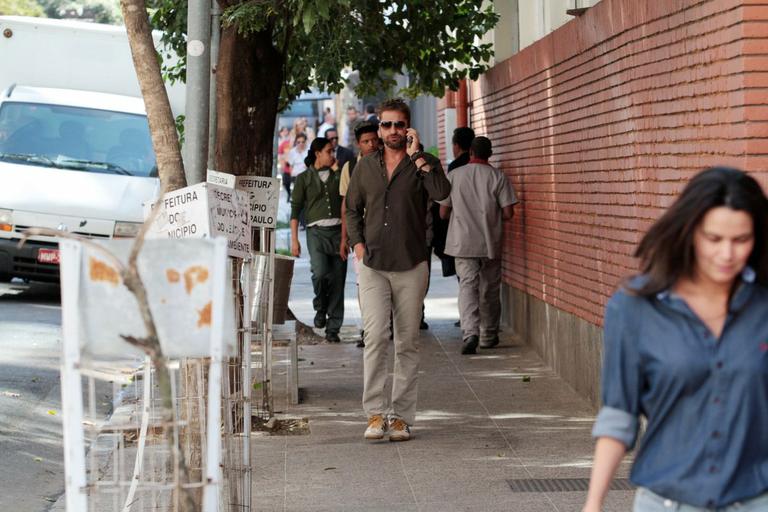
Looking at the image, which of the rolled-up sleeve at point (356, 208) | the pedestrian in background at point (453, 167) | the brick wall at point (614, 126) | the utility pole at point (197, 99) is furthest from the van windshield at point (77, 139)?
the utility pole at point (197, 99)

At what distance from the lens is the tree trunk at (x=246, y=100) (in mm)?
A: 9578

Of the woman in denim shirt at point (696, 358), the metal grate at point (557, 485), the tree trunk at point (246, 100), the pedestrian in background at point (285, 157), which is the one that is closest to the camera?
the woman in denim shirt at point (696, 358)

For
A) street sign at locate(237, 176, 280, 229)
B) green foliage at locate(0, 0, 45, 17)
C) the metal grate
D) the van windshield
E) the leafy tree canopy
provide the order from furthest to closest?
green foliage at locate(0, 0, 45, 17) → the van windshield → the leafy tree canopy → street sign at locate(237, 176, 280, 229) → the metal grate

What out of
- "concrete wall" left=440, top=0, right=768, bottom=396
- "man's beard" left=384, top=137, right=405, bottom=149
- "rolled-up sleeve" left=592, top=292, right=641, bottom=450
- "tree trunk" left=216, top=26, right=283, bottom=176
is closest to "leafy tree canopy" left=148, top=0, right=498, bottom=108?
"tree trunk" left=216, top=26, right=283, bottom=176

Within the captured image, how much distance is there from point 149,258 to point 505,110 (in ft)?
34.3

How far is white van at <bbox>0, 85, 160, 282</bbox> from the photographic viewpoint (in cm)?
1577

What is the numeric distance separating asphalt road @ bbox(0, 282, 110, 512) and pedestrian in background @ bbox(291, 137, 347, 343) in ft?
8.45

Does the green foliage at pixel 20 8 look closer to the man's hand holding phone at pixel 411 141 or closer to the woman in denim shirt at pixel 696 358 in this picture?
the man's hand holding phone at pixel 411 141

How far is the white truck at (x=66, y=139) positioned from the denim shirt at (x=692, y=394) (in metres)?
12.8

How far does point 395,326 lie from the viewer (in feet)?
28.5

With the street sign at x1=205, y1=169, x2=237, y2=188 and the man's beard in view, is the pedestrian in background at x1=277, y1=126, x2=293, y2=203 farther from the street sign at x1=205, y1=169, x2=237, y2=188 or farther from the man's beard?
the street sign at x1=205, y1=169, x2=237, y2=188

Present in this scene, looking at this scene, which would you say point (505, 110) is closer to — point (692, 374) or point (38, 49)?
point (38, 49)

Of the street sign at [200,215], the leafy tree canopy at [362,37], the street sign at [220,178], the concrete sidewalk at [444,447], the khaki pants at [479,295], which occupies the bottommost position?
the concrete sidewalk at [444,447]

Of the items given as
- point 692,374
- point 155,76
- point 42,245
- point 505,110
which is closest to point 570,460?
point 155,76
